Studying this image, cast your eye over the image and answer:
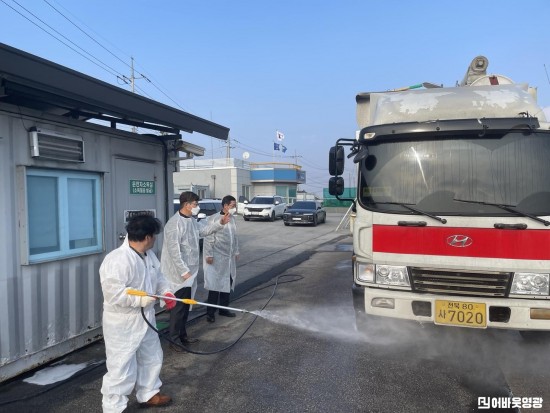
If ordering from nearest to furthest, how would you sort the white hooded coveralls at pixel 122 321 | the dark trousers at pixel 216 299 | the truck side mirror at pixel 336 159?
the white hooded coveralls at pixel 122 321 → the truck side mirror at pixel 336 159 → the dark trousers at pixel 216 299

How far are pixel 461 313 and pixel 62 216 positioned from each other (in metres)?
4.56

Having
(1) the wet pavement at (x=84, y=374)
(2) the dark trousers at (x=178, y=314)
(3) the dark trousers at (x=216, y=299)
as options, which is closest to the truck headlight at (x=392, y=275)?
(1) the wet pavement at (x=84, y=374)

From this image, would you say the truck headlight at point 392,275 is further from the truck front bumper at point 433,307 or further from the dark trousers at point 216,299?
the dark trousers at point 216,299

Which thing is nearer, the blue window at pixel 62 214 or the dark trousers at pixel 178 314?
the blue window at pixel 62 214

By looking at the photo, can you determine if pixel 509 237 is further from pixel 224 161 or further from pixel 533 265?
pixel 224 161

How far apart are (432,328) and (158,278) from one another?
3.77 m

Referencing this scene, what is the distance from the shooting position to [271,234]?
62.2 ft

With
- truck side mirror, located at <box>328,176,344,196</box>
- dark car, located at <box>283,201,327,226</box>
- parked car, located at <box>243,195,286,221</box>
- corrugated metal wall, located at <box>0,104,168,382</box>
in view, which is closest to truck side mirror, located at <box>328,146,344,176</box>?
truck side mirror, located at <box>328,176,344,196</box>

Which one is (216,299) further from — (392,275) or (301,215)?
(301,215)

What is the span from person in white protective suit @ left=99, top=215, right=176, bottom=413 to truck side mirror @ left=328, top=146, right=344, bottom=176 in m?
2.51

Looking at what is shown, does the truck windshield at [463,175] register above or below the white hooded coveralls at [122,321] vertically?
above

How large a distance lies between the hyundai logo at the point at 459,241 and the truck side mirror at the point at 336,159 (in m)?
1.63

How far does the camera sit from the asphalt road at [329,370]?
11.4ft

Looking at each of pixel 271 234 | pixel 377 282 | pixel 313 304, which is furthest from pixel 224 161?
pixel 377 282
